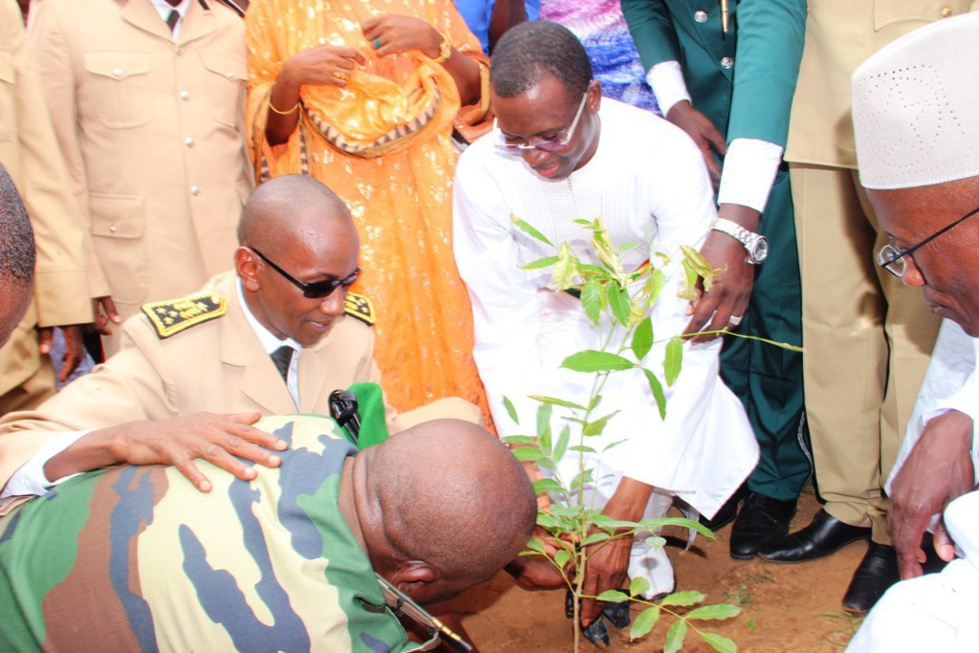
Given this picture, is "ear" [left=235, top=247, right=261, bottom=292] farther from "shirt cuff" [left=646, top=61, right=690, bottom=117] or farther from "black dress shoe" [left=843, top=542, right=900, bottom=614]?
"black dress shoe" [left=843, top=542, right=900, bottom=614]

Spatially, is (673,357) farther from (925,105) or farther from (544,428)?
(925,105)

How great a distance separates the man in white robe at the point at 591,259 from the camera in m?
2.58

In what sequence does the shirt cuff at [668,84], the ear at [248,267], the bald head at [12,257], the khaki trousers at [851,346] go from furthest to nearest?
the shirt cuff at [668,84] < the khaki trousers at [851,346] < the ear at [248,267] < the bald head at [12,257]

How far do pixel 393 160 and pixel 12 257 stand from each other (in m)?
1.85

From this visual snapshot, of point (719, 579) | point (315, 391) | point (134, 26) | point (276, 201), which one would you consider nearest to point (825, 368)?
point (719, 579)

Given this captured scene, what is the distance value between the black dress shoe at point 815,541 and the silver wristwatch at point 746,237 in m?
1.21

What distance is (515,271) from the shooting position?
3.02 meters

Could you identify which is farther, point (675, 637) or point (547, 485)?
point (547, 485)

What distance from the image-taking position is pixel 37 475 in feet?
5.91

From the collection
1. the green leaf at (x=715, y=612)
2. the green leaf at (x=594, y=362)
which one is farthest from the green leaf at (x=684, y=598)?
the green leaf at (x=594, y=362)

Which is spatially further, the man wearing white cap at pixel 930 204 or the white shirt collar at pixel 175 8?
the white shirt collar at pixel 175 8

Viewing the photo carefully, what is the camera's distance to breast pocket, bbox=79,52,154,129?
2873 mm

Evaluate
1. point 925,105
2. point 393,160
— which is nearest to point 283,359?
point 393,160

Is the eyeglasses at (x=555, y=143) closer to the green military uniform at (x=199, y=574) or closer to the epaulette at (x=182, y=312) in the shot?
the epaulette at (x=182, y=312)
